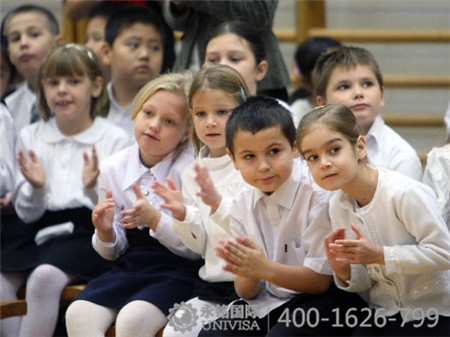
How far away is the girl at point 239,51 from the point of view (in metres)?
2.80

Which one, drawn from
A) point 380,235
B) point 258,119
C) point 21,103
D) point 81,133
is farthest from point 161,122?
point 21,103

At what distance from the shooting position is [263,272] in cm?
216

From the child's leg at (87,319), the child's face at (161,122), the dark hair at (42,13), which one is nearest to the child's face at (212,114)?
the child's face at (161,122)

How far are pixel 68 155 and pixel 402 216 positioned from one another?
1.32m

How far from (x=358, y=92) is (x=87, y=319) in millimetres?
1017

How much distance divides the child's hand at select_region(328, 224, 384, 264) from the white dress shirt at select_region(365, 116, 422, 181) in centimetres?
52

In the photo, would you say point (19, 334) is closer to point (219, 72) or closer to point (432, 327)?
point (219, 72)

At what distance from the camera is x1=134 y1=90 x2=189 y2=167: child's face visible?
257 cm

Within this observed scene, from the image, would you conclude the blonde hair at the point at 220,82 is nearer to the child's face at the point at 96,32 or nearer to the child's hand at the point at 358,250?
the child's hand at the point at 358,250

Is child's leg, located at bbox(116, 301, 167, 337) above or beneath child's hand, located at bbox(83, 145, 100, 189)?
beneath

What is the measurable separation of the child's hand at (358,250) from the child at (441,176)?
431 mm

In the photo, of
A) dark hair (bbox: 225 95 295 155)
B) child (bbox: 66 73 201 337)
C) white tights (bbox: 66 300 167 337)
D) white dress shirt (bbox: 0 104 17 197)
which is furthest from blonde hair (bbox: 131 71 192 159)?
white dress shirt (bbox: 0 104 17 197)

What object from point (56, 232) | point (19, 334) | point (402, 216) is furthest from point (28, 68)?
point (402, 216)

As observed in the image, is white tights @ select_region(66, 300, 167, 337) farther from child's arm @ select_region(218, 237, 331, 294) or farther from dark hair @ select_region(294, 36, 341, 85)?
dark hair @ select_region(294, 36, 341, 85)
